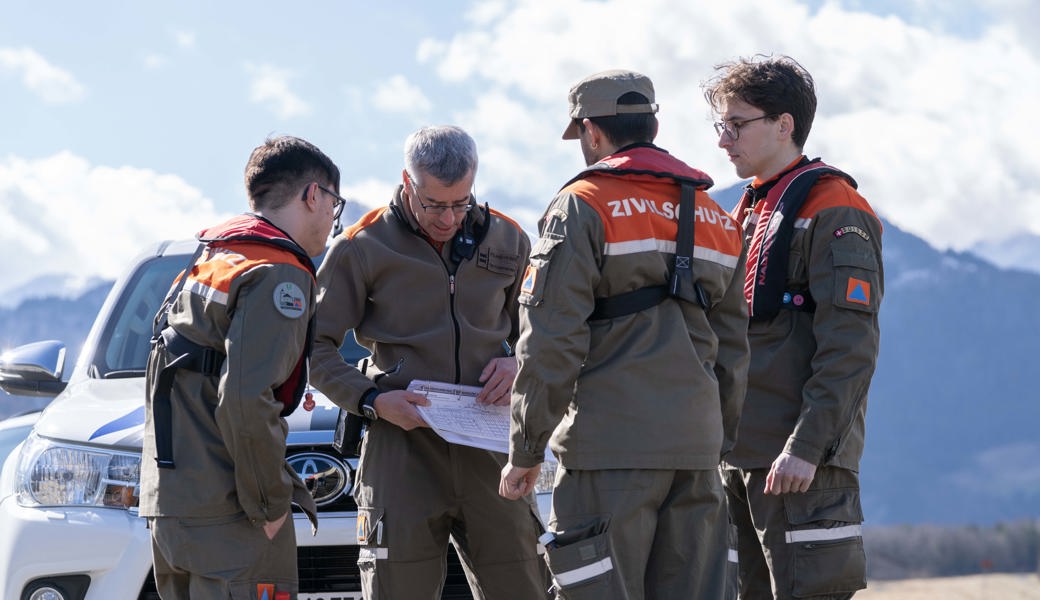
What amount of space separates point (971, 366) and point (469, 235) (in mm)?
120005

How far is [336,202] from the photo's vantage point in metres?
4.11

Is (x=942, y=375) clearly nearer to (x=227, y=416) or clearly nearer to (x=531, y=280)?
(x=531, y=280)

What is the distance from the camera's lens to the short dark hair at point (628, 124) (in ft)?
12.6

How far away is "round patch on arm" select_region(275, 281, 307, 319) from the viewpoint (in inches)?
145

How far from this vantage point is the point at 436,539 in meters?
4.38

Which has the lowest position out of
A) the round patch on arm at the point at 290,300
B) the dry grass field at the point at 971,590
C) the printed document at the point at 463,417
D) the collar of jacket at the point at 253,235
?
the dry grass field at the point at 971,590

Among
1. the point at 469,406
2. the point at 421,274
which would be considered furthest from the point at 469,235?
the point at 469,406

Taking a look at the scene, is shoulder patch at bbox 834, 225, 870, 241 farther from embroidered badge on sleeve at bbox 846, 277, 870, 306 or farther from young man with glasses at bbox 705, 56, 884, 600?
embroidered badge on sleeve at bbox 846, 277, 870, 306

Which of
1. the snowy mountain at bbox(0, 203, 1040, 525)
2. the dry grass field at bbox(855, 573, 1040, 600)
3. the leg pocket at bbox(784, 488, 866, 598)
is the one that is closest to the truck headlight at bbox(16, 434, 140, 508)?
the leg pocket at bbox(784, 488, 866, 598)

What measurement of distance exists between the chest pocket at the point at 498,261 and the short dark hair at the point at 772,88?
88 cm

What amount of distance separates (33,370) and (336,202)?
91.1 inches

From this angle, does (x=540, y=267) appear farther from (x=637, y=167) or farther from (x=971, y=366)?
(x=971, y=366)

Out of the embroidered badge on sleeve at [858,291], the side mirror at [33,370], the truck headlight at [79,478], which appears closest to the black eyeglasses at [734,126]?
the embroidered badge on sleeve at [858,291]

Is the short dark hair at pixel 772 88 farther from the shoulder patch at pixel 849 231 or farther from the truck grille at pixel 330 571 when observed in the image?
the truck grille at pixel 330 571
